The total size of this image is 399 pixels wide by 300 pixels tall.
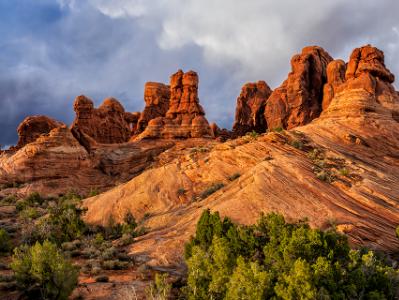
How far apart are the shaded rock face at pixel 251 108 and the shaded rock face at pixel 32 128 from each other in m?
36.2

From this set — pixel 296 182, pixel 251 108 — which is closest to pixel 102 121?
pixel 251 108

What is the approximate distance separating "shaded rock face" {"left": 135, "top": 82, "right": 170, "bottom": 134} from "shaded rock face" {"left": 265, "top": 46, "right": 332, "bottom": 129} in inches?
862

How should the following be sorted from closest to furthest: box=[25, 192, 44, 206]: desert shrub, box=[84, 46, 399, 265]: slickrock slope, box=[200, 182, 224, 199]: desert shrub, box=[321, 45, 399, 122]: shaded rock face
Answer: box=[84, 46, 399, 265]: slickrock slope < box=[200, 182, 224, 199]: desert shrub < box=[321, 45, 399, 122]: shaded rock face < box=[25, 192, 44, 206]: desert shrub

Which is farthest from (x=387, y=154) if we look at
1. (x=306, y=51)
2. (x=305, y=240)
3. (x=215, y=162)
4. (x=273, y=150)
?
(x=306, y=51)

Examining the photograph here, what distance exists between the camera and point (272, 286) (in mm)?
15539

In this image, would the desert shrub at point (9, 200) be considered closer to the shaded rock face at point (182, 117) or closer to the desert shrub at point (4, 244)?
the desert shrub at point (4, 244)

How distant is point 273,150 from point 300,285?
23933mm

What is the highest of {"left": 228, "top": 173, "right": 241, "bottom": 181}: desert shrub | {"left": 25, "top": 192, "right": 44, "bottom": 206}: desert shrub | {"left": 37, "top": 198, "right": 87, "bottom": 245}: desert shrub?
{"left": 25, "top": 192, "right": 44, "bottom": 206}: desert shrub

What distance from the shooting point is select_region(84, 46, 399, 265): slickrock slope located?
2783 centimetres

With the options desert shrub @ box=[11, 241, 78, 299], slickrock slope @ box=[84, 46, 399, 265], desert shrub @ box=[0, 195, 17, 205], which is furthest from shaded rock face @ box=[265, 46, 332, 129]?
desert shrub @ box=[11, 241, 78, 299]

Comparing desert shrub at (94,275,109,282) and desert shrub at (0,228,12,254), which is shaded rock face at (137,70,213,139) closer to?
desert shrub at (0,228,12,254)

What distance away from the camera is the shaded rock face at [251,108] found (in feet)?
280

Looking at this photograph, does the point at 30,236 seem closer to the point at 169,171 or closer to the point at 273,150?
the point at 169,171

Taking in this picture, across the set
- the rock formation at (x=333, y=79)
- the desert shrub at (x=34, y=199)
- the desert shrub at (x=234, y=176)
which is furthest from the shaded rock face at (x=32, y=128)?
the rock formation at (x=333, y=79)
